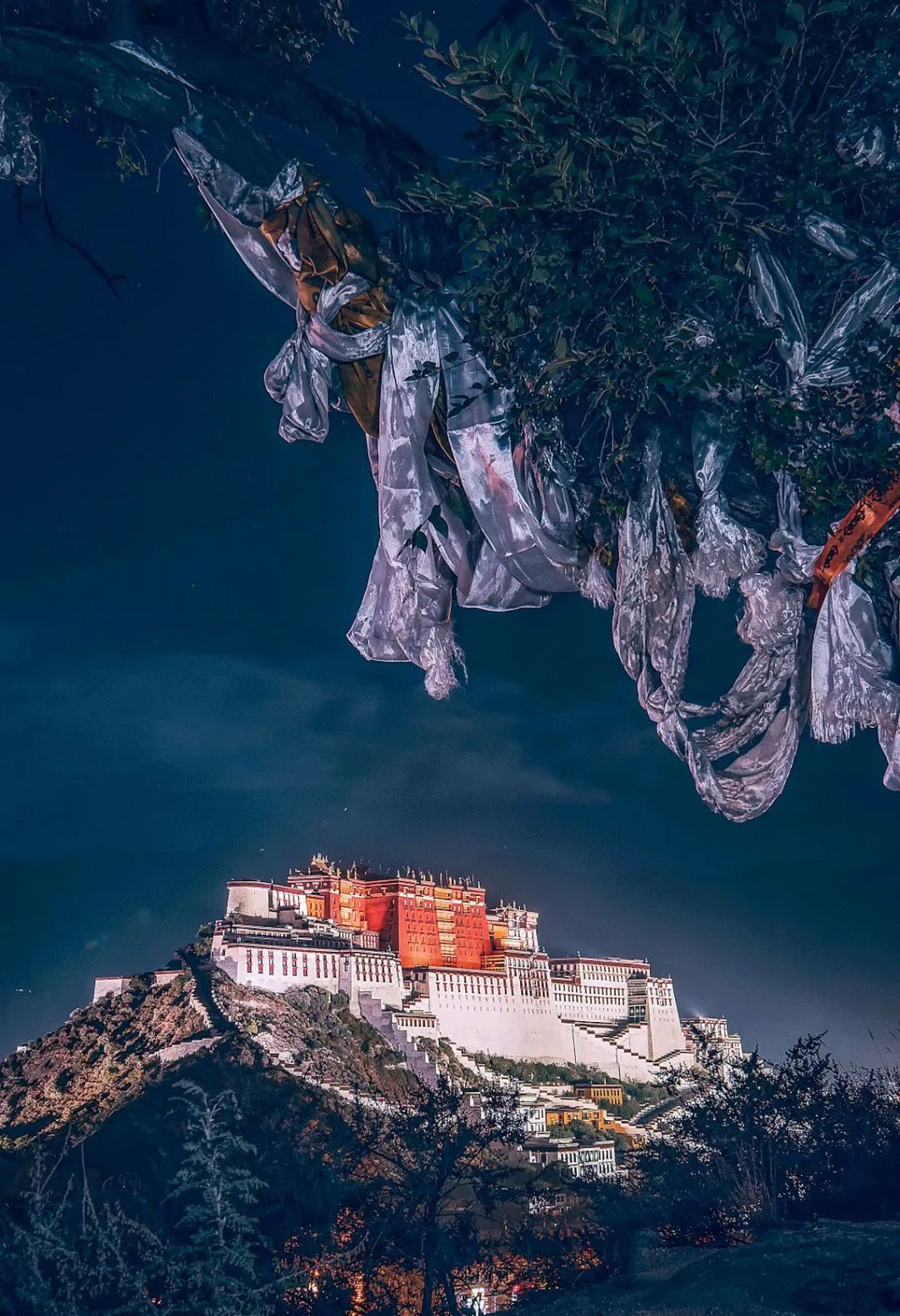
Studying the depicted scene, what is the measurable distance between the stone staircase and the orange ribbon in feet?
98.5

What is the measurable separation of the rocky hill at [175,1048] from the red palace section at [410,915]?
21.6 ft

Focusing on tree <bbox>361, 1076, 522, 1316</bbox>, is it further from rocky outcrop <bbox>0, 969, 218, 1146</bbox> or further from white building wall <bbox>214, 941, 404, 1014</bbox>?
white building wall <bbox>214, 941, 404, 1014</bbox>

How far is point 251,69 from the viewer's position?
2.52 m

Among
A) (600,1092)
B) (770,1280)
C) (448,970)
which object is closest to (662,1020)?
(600,1092)

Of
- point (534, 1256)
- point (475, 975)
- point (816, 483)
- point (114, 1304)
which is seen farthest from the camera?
point (475, 975)

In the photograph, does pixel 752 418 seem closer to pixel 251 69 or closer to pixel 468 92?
pixel 468 92

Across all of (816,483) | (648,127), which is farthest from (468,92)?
(816,483)

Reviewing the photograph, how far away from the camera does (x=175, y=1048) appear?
27359 mm

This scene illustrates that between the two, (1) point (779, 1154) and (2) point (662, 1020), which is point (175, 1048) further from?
(1) point (779, 1154)

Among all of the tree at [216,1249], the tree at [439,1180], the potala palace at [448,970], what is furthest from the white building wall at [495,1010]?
the tree at [216,1249]

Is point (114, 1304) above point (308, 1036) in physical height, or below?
below

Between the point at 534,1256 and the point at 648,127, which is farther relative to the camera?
the point at 534,1256

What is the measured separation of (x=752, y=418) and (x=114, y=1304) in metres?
2.58

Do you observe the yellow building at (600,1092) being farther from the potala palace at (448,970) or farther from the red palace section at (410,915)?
the red palace section at (410,915)
